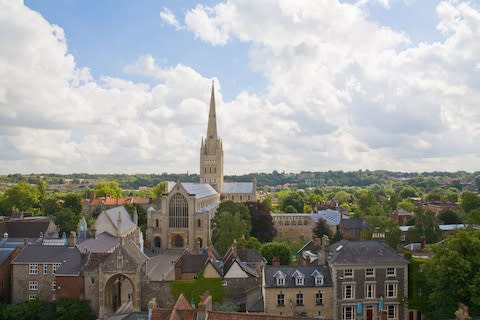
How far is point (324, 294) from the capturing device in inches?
1811

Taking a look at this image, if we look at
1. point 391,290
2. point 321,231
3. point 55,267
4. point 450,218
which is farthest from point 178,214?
point 391,290

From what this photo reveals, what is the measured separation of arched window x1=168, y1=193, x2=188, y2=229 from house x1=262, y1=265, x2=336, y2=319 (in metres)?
51.4

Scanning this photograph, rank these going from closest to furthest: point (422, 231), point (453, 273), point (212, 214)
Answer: point (453, 273), point (422, 231), point (212, 214)

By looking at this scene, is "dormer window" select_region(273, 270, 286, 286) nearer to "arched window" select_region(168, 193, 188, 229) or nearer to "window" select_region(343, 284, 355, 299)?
"window" select_region(343, 284, 355, 299)

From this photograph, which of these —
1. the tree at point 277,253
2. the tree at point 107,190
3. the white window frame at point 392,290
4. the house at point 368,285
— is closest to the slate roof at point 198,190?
the tree at point 277,253

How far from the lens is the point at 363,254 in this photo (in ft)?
154

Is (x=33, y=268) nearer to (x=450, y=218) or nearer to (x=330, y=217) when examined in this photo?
(x=330, y=217)

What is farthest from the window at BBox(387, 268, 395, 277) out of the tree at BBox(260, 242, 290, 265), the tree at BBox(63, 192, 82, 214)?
the tree at BBox(63, 192, 82, 214)

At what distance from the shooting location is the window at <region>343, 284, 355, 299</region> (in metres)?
45.9

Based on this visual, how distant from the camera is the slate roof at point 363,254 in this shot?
1815 inches

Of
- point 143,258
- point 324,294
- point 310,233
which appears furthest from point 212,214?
point 324,294

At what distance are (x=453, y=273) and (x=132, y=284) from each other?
28.0 metres

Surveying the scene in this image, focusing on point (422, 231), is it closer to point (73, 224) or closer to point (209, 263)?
point (209, 263)

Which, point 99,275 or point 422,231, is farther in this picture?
point 422,231
